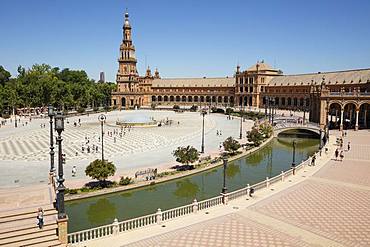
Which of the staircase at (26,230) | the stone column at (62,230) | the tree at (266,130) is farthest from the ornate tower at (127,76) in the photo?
the stone column at (62,230)

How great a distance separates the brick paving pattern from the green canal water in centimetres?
684

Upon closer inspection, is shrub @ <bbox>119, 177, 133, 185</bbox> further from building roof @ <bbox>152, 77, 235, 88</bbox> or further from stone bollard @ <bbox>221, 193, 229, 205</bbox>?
building roof @ <bbox>152, 77, 235, 88</bbox>

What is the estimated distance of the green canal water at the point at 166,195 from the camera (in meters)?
21.7

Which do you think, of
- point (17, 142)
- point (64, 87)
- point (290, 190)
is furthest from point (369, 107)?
point (64, 87)

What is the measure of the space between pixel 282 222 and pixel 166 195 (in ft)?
35.5

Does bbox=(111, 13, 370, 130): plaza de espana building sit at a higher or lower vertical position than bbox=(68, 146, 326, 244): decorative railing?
higher

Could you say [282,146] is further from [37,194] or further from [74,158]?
[37,194]

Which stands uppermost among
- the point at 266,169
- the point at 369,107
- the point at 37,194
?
the point at 369,107

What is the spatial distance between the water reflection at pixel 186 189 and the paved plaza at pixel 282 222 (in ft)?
21.0

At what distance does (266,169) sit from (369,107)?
37.0m

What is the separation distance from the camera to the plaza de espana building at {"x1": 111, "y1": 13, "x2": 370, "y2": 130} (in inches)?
3100

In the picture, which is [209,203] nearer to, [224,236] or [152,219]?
[152,219]

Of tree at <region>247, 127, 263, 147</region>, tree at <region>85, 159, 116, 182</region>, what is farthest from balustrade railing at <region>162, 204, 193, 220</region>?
tree at <region>247, 127, 263, 147</region>

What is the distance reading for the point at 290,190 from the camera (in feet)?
75.0
